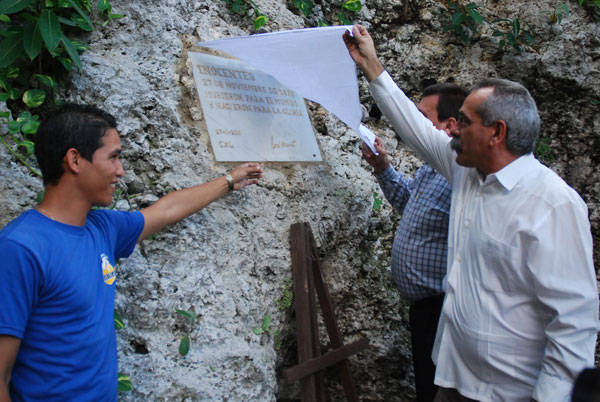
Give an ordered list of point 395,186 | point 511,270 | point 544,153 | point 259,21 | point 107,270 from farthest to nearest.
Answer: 1. point 544,153
2. point 259,21
3. point 395,186
4. point 511,270
5. point 107,270

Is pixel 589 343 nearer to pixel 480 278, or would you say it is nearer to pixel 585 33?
pixel 480 278

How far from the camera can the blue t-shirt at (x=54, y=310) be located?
136cm

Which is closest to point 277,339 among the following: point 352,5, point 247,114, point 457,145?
point 247,114

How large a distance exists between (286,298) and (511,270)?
1283 mm

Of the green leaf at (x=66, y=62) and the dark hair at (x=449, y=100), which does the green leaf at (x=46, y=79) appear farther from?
the dark hair at (x=449, y=100)

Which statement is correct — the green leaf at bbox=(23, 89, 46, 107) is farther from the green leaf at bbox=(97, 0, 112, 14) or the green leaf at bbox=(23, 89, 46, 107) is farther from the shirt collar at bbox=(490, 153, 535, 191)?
the shirt collar at bbox=(490, 153, 535, 191)

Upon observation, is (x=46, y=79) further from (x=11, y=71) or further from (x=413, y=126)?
(x=413, y=126)

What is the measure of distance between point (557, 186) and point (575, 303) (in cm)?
43

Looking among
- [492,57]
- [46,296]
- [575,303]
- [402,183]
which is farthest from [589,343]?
[492,57]

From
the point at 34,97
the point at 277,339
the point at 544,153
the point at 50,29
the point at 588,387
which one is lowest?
the point at 277,339

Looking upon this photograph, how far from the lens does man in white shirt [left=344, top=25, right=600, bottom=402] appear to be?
168 cm

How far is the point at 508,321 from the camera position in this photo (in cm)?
180

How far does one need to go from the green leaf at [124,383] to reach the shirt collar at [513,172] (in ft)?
5.49

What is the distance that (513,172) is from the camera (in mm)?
1914
